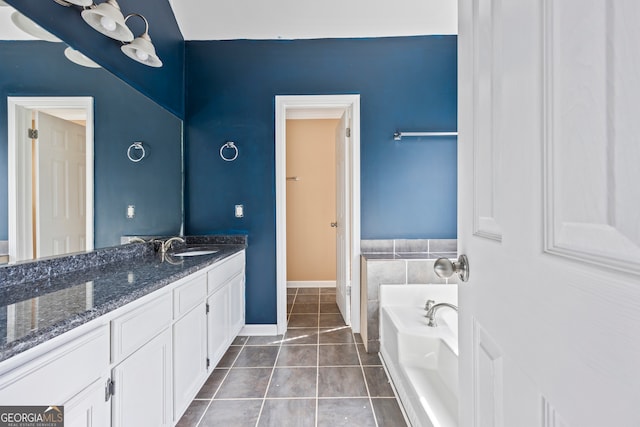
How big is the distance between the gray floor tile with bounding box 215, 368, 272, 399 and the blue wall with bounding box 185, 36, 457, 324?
666mm

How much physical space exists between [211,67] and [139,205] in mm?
1465

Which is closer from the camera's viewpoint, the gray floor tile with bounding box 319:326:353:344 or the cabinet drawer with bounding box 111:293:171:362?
the cabinet drawer with bounding box 111:293:171:362

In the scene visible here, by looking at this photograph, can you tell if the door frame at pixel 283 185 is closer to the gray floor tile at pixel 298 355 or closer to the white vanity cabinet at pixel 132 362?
the gray floor tile at pixel 298 355

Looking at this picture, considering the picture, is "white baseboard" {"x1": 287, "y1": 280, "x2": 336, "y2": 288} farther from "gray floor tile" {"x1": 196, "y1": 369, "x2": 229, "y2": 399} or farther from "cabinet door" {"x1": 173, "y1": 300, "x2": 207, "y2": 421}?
"cabinet door" {"x1": 173, "y1": 300, "x2": 207, "y2": 421}

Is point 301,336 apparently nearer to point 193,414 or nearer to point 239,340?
point 239,340

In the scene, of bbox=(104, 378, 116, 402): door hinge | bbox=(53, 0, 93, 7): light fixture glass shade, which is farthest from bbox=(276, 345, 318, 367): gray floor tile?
bbox=(53, 0, 93, 7): light fixture glass shade

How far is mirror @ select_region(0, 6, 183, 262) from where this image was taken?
1196mm

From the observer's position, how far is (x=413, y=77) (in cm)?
272

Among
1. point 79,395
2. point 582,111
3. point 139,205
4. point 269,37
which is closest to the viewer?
point 582,111

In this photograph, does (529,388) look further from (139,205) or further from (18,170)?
(139,205)

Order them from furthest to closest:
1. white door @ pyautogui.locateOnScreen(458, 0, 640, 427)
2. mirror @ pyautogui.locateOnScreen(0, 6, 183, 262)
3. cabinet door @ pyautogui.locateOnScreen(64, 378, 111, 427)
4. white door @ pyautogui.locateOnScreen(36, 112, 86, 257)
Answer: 1. white door @ pyautogui.locateOnScreen(36, 112, 86, 257)
2. mirror @ pyautogui.locateOnScreen(0, 6, 183, 262)
3. cabinet door @ pyautogui.locateOnScreen(64, 378, 111, 427)
4. white door @ pyautogui.locateOnScreen(458, 0, 640, 427)

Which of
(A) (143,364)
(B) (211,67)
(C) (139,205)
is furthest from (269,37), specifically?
(A) (143,364)

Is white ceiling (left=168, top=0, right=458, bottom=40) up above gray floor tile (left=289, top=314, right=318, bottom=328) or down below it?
above

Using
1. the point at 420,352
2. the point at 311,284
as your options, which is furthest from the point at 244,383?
the point at 311,284
